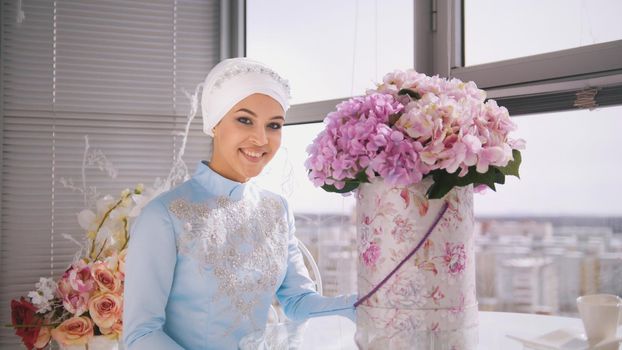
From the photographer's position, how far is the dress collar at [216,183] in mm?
1828

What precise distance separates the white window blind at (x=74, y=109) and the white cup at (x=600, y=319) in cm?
207

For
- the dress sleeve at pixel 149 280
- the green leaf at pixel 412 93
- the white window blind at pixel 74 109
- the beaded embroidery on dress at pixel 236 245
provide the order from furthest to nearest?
the white window blind at pixel 74 109, the beaded embroidery on dress at pixel 236 245, the dress sleeve at pixel 149 280, the green leaf at pixel 412 93

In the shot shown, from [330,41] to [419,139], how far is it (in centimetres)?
149

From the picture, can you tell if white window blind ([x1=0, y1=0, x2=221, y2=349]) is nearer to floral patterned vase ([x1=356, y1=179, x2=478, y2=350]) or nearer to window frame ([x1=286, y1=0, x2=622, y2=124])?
window frame ([x1=286, y1=0, x2=622, y2=124])

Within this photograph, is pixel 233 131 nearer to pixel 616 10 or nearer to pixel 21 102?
pixel 616 10

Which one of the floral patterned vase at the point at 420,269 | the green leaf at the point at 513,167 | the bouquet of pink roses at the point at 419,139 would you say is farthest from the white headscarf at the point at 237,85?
the green leaf at the point at 513,167

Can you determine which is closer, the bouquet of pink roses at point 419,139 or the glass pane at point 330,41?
the bouquet of pink roses at point 419,139

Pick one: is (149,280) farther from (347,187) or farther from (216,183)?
(347,187)

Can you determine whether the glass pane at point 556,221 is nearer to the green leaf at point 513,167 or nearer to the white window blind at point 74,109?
the green leaf at point 513,167

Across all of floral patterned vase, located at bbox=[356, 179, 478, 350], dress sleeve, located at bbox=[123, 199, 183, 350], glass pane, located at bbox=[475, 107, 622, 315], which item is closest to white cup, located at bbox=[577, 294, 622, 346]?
floral patterned vase, located at bbox=[356, 179, 478, 350]

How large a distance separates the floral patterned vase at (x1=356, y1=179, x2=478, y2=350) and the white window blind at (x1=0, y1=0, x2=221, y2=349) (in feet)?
6.14

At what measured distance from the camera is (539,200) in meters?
1.92

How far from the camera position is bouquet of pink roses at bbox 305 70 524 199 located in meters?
1.19

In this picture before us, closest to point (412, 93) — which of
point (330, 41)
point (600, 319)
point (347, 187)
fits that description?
point (347, 187)
